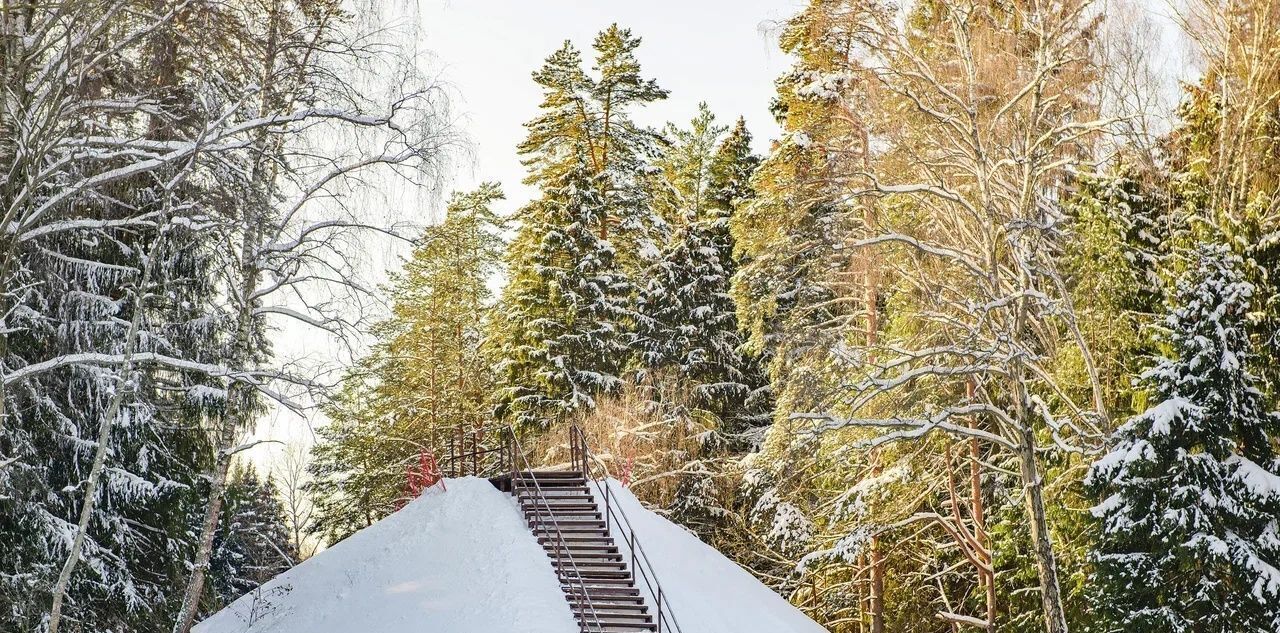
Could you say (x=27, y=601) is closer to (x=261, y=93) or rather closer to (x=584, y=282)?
(x=261, y=93)

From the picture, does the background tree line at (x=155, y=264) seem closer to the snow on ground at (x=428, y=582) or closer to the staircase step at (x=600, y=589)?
the snow on ground at (x=428, y=582)

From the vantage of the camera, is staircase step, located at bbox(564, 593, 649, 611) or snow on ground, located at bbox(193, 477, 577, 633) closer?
snow on ground, located at bbox(193, 477, 577, 633)

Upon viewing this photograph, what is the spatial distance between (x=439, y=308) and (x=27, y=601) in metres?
21.7

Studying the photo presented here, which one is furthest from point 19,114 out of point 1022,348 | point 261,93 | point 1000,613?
point 1000,613

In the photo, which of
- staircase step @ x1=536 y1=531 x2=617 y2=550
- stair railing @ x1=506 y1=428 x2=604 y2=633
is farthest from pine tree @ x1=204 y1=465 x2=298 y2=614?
staircase step @ x1=536 y1=531 x2=617 y2=550

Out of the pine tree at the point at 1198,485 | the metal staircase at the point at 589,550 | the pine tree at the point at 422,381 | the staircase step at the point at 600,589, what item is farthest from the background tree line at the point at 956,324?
the staircase step at the point at 600,589

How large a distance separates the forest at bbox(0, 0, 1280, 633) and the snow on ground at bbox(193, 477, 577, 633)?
4.28 ft

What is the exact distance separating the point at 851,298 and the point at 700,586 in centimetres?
719

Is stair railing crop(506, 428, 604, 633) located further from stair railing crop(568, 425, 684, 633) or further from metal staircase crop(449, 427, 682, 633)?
stair railing crop(568, 425, 684, 633)

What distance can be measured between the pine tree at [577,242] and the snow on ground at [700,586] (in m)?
7.44

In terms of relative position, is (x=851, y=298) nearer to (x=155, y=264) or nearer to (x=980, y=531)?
(x=980, y=531)

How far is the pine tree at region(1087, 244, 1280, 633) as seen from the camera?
1407 cm

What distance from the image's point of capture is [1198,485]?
14477 mm

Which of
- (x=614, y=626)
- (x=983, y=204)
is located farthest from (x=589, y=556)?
(x=983, y=204)
